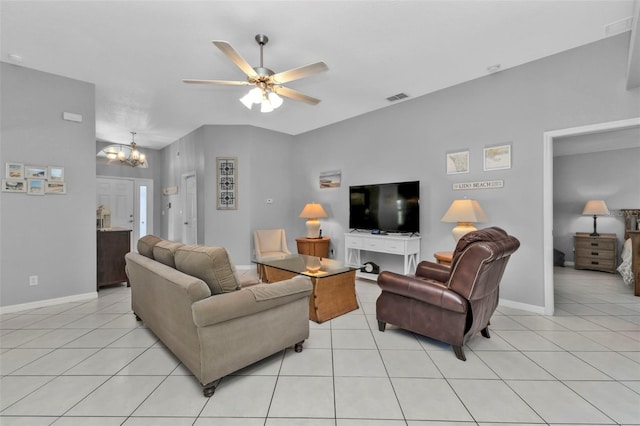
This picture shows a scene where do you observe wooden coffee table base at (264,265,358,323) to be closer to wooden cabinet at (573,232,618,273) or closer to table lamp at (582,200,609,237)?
wooden cabinet at (573,232,618,273)

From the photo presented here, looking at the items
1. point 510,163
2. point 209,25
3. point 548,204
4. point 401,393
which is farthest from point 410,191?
point 209,25

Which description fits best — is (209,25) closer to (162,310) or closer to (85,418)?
(162,310)

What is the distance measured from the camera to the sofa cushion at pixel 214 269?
1.89 meters

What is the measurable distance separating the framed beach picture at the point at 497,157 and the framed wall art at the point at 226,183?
4.35 m

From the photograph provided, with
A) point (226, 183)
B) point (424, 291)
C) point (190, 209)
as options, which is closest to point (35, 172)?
Result: point (226, 183)

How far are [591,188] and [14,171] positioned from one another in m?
9.66

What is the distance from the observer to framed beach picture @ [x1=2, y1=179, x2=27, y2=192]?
10.5 ft

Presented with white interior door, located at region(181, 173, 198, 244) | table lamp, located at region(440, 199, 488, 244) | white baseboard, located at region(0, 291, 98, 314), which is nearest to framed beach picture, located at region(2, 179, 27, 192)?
white baseboard, located at region(0, 291, 98, 314)

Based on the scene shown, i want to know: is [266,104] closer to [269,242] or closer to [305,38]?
[305,38]

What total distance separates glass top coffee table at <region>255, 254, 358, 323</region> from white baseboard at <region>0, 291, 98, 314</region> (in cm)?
243

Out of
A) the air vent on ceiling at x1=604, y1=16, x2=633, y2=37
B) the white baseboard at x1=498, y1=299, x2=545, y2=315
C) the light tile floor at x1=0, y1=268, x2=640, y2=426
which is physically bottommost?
the light tile floor at x1=0, y1=268, x2=640, y2=426

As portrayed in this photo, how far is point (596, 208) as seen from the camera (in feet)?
18.2

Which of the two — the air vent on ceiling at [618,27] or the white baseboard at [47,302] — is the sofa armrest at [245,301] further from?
the air vent on ceiling at [618,27]

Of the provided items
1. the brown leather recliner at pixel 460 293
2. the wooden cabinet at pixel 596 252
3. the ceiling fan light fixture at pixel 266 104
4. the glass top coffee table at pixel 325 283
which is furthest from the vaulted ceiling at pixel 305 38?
the wooden cabinet at pixel 596 252
